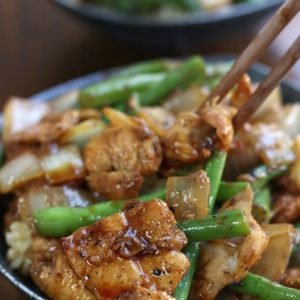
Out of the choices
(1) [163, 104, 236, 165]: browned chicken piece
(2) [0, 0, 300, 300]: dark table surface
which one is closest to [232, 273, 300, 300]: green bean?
(1) [163, 104, 236, 165]: browned chicken piece

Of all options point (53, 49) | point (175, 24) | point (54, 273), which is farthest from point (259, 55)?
point (53, 49)

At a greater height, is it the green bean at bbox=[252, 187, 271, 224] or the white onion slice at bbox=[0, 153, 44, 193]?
the green bean at bbox=[252, 187, 271, 224]

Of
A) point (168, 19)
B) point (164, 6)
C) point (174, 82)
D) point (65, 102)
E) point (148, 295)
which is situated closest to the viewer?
point (148, 295)

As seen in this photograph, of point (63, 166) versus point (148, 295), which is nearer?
point (148, 295)

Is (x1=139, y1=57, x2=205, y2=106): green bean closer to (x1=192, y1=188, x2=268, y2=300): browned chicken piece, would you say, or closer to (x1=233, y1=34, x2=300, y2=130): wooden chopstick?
(x1=233, y1=34, x2=300, y2=130): wooden chopstick

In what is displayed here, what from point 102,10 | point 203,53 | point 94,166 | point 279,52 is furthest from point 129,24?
point 94,166

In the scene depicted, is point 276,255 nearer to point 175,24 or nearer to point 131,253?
point 131,253
